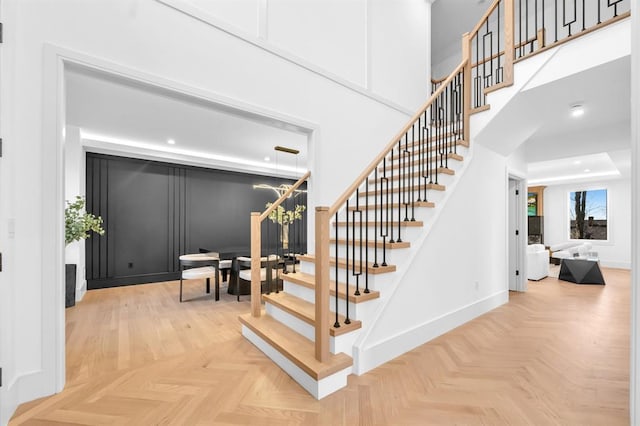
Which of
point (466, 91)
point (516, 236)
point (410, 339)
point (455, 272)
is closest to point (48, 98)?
point (410, 339)

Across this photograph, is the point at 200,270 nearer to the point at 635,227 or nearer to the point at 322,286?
the point at 322,286

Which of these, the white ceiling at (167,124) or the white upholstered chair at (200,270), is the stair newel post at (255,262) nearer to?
the white ceiling at (167,124)

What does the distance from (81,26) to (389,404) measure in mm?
3458

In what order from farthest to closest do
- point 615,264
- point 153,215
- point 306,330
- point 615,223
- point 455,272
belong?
point 615,223, point 615,264, point 153,215, point 455,272, point 306,330

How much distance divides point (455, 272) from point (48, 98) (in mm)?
3910

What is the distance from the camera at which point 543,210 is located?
10.0 meters

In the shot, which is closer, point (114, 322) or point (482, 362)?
point (482, 362)

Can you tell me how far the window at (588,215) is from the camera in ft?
28.9

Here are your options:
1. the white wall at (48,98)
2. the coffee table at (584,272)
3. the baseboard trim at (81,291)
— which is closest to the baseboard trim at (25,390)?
the white wall at (48,98)

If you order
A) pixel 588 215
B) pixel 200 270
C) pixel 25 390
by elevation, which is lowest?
pixel 25 390

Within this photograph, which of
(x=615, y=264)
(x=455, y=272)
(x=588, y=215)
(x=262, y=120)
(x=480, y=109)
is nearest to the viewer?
(x=262, y=120)

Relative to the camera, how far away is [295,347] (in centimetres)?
227

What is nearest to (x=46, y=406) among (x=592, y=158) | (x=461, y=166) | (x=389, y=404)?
(x=389, y=404)

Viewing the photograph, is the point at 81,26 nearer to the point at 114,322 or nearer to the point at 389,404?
the point at 114,322
